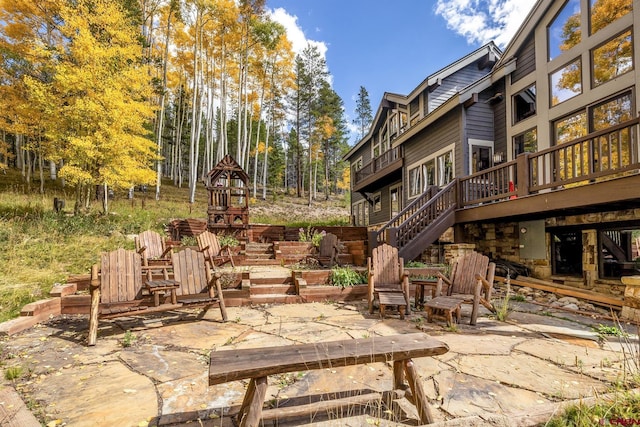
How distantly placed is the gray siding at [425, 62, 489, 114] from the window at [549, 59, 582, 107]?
4.26m

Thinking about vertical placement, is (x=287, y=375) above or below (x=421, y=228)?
below

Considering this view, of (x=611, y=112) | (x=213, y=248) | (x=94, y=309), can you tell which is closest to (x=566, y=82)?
(x=611, y=112)

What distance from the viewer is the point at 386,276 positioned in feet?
18.9

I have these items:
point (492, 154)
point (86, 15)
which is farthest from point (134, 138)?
point (492, 154)

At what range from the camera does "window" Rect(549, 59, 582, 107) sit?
8227mm

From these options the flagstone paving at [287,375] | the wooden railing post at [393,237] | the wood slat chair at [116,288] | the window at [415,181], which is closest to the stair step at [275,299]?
the flagstone paving at [287,375]

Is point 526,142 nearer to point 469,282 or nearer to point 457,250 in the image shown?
point 457,250

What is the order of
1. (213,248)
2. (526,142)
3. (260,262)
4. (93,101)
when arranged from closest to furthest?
(213,248)
(260,262)
(526,142)
(93,101)

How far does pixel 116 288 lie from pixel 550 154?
9009 millimetres

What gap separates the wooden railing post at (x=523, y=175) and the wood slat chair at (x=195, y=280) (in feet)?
22.0

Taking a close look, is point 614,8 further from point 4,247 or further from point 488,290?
point 4,247

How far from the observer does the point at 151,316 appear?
4.90 metres

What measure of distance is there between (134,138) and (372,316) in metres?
11.4

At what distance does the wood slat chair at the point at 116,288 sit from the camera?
388 centimetres
